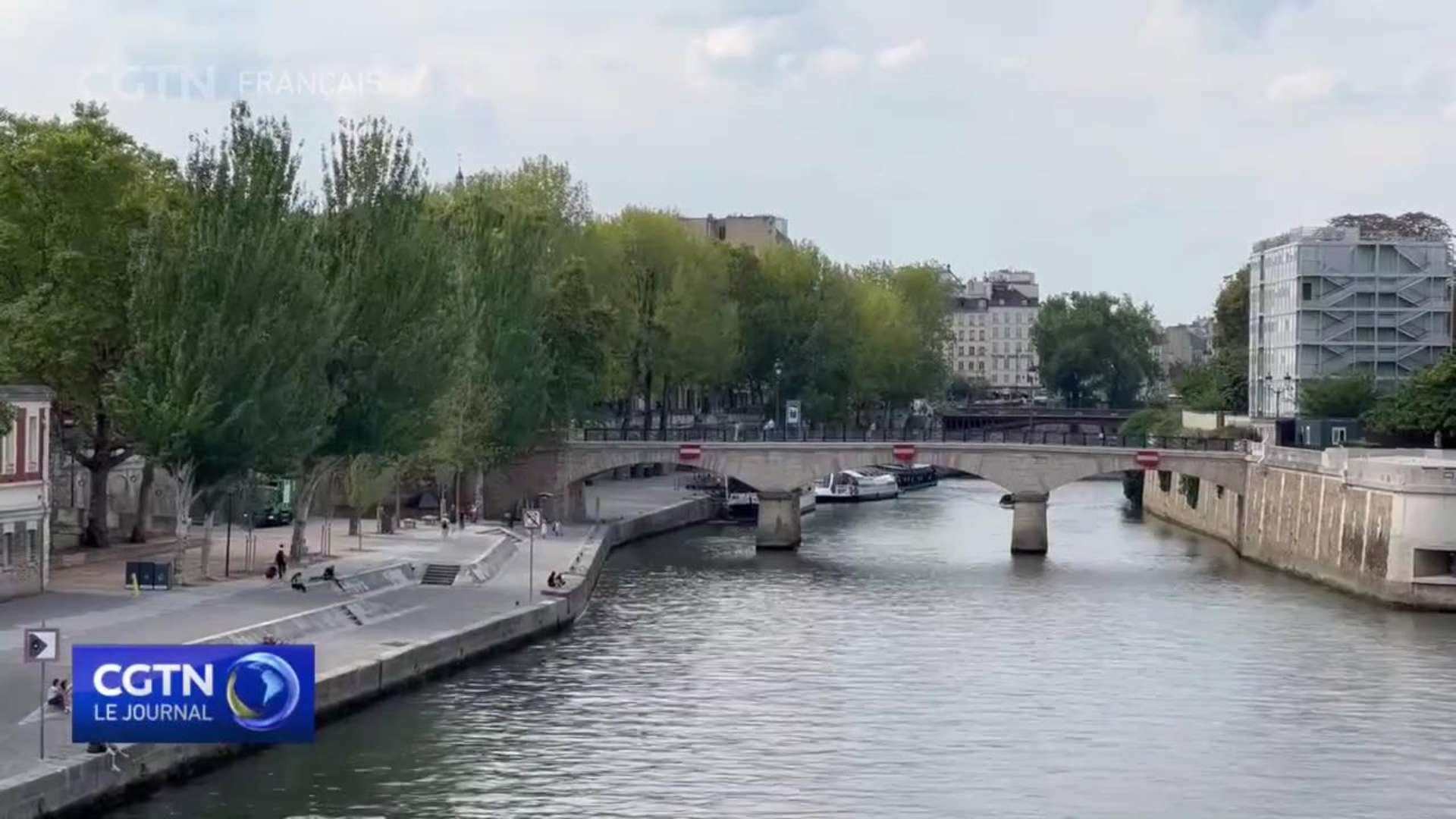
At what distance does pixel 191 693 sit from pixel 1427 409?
8013cm

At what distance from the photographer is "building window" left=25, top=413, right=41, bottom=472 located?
5703cm

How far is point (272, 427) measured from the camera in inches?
2405

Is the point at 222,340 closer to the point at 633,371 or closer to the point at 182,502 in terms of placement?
the point at 182,502

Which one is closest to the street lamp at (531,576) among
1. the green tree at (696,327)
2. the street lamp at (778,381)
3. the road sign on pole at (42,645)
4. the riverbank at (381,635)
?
the riverbank at (381,635)

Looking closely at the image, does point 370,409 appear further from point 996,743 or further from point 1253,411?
point 1253,411

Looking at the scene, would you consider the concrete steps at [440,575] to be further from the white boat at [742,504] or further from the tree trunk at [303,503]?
the white boat at [742,504]

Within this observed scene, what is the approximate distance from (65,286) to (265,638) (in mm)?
21663

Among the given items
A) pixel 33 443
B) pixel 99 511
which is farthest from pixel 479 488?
pixel 33 443

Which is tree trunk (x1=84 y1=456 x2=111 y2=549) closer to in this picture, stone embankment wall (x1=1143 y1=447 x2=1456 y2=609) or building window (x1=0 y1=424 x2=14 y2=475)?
building window (x1=0 y1=424 x2=14 y2=475)

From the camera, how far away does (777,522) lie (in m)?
96.2

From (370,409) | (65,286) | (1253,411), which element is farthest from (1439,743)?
(1253,411)

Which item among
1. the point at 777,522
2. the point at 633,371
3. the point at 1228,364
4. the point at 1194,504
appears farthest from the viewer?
the point at 1228,364

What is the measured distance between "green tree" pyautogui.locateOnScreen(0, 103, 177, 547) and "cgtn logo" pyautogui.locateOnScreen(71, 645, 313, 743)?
2875 centimetres

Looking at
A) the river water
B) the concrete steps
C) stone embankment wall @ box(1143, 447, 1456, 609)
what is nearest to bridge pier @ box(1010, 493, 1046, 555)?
stone embankment wall @ box(1143, 447, 1456, 609)
